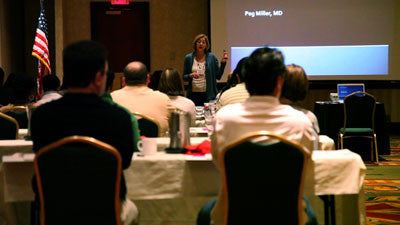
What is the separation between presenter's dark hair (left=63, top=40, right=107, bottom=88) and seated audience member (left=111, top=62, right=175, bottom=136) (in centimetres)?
176

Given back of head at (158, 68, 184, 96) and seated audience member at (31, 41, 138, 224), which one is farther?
back of head at (158, 68, 184, 96)

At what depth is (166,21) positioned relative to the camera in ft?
32.8

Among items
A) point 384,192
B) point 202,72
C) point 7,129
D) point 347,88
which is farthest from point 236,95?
point 347,88

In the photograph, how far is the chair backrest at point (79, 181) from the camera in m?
1.96

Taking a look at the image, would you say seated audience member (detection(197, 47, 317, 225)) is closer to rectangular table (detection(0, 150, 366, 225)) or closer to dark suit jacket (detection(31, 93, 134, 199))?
rectangular table (detection(0, 150, 366, 225))

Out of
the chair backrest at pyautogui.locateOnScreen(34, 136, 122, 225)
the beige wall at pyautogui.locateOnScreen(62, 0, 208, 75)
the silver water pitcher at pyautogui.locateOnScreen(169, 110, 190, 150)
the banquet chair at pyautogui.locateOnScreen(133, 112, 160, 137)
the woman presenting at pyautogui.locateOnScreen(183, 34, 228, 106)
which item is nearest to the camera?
the chair backrest at pyautogui.locateOnScreen(34, 136, 122, 225)

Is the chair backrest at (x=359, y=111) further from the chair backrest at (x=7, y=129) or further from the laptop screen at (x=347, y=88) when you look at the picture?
the chair backrest at (x=7, y=129)

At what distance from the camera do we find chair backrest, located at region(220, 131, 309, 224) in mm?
1997

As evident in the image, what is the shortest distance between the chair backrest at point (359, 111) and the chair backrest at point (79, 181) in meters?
4.91

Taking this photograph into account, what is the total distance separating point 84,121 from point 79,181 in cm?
23

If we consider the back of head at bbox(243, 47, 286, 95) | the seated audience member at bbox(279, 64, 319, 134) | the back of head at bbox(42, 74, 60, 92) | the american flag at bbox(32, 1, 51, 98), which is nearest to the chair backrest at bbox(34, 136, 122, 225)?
the back of head at bbox(243, 47, 286, 95)

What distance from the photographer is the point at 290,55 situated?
9.33 m

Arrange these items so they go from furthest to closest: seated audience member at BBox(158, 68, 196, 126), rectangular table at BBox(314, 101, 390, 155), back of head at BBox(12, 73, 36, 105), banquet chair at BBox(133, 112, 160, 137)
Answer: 1. rectangular table at BBox(314, 101, 390, 155)
2. seated audience member at BBox(158, 68, 196, 126)
3. back of head at BBox(12, 73, 36, 105)
4. banquet chair at BBox(133, 112, 160, 137)

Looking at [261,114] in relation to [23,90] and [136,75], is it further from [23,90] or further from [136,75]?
[23,90]
